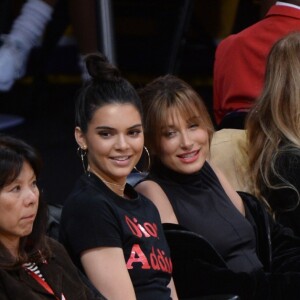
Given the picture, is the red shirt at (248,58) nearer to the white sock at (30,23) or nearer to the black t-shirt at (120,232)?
the white sock at (30,23)

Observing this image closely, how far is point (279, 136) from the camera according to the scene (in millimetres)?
3811

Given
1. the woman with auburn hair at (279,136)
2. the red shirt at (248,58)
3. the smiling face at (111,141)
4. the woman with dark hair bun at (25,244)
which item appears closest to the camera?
the woman with dark hair bun at (25,244)

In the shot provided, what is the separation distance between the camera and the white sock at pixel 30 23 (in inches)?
185

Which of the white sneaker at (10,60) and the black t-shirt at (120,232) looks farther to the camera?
the white sneaker at (10,60)

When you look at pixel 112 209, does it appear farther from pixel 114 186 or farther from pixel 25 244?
pixel 25 244

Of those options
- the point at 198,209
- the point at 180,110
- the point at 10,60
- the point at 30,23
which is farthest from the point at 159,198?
the point at 30,23

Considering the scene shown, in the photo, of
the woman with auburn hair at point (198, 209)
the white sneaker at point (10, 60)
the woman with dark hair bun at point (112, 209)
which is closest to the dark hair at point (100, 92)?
the woman with dark hair bun at point (112, 209)

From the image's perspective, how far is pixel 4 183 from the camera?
2.74 meters

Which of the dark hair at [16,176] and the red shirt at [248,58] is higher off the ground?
the red shirt at [248,58]

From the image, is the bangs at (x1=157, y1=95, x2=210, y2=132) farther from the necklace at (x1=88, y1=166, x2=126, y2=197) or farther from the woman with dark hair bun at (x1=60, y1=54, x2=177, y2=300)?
the necklace at (x1=88, y1=166, x2=126, y2=197)

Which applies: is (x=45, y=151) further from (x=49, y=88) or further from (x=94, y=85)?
(x=94, y=85)

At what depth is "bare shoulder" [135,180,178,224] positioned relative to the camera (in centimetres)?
334

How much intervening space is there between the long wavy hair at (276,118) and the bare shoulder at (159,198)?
547mm

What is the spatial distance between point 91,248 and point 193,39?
388 cm
